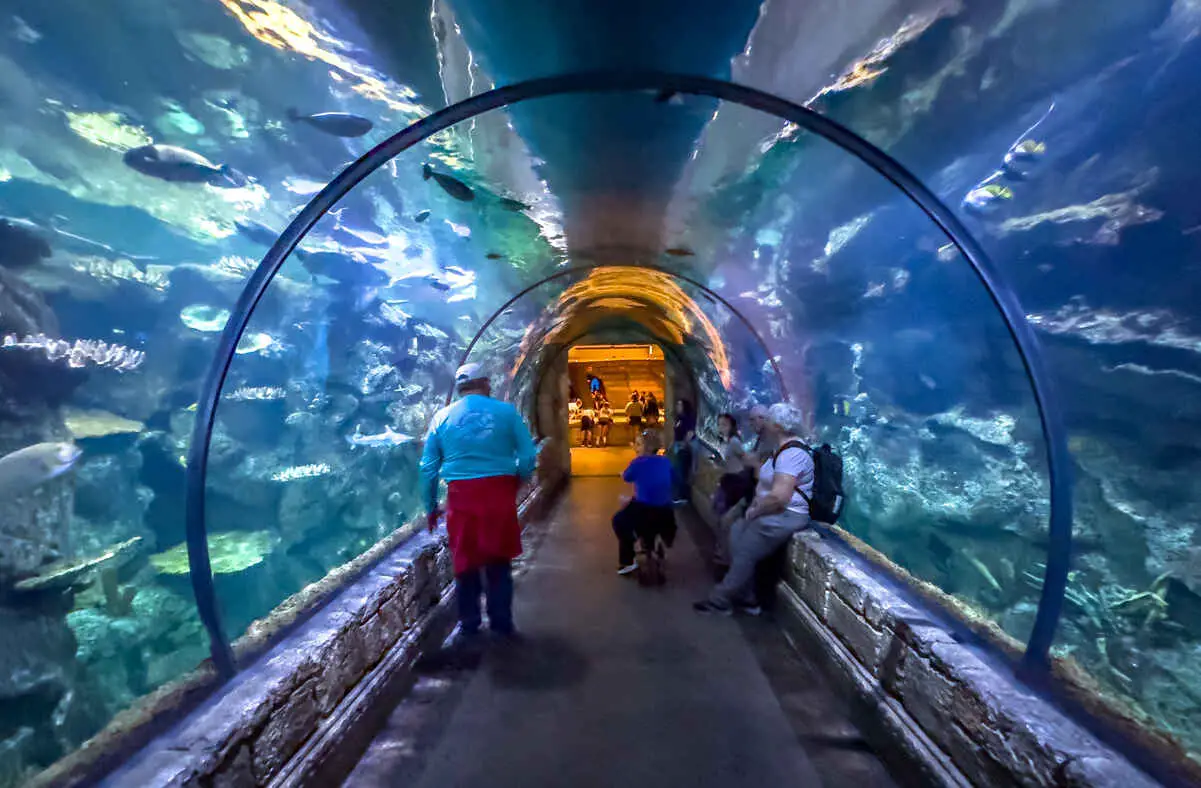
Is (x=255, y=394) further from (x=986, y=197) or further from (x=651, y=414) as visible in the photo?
(x=986, y=197)

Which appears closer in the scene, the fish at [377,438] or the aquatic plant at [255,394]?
the fish at [377,438]

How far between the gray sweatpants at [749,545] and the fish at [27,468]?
8.74 meters

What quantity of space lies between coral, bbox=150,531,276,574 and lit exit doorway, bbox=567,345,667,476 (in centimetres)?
863

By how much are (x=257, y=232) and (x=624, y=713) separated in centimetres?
1084

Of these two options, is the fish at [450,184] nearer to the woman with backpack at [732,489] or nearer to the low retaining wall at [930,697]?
the woman with backpack at [732,489]

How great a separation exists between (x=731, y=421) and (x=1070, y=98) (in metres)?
4.31

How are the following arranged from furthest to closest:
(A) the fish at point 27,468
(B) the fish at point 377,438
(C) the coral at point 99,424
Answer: (B) the fish at point 377,438
(C) the coral at point 99,424
(A) the fish at point 27,468

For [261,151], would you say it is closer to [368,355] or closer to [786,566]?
[786,566]

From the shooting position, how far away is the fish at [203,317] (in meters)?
14.9

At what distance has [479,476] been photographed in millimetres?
4273

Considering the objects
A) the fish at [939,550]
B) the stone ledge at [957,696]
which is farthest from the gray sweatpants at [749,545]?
the fish at [939,550]

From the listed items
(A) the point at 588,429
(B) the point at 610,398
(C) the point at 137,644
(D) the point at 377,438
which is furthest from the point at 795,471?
(B) the point at 610,398

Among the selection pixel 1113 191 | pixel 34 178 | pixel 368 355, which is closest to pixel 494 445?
pixel 1113 191

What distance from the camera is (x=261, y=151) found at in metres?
5.54
